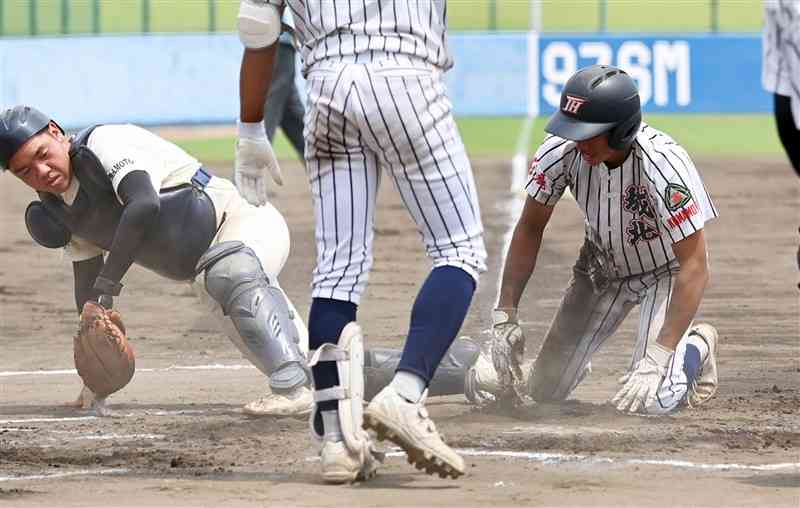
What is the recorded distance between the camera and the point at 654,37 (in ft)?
75.6

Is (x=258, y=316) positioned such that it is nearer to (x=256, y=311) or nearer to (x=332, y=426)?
(x=256, y=311)

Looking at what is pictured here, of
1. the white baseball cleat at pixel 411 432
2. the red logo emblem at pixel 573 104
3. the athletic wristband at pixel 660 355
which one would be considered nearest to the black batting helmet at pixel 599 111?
the red logo emblem at pixel 573 104

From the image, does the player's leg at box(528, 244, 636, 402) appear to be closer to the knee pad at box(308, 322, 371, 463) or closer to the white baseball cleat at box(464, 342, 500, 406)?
the white baseball cleat at box(464, 342, 500, 406)

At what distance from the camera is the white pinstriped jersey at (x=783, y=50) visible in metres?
4.85

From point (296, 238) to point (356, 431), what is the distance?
296 inches

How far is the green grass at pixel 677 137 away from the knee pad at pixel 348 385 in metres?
12.5

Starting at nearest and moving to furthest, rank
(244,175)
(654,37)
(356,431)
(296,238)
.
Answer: (356,431), (244,175), (296,238), (654,37)

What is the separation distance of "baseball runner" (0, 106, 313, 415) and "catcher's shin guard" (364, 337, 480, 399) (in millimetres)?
260

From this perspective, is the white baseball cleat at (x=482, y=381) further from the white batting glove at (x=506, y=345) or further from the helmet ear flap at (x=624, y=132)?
the helmet ear flap at (x=624, y=132)

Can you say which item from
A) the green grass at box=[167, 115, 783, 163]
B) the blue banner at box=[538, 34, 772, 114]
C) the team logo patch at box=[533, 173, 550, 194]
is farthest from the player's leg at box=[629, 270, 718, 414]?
the blue banner at box=[538, 34, 772, 114]

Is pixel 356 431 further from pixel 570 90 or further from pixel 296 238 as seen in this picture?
pixel 296 238

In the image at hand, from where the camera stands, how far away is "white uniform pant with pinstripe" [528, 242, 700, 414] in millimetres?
6707

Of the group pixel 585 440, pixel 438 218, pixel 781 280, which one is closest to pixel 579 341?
pixel 585 440

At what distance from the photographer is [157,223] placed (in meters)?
6.68
